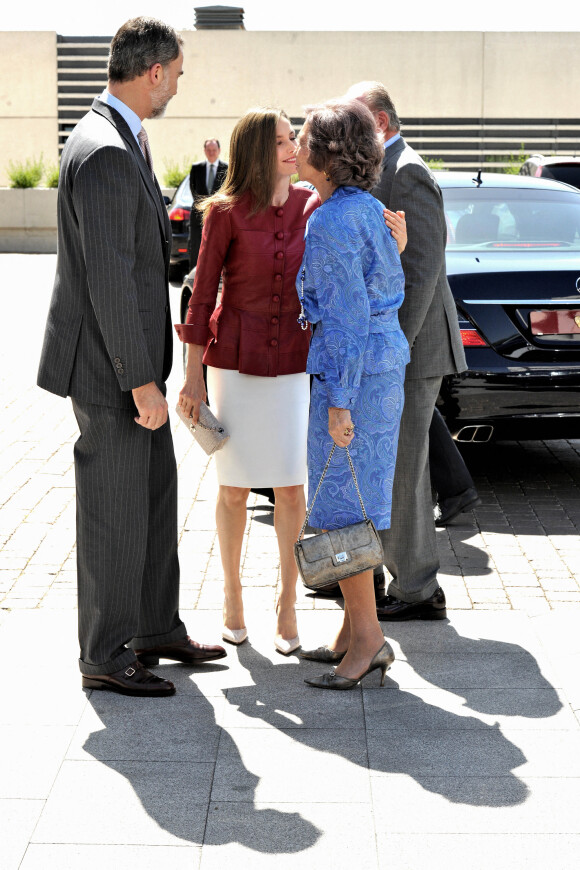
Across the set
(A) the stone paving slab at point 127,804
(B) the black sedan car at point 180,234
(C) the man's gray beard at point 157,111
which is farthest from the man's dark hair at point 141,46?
(B) the black sedan car at point 180,234

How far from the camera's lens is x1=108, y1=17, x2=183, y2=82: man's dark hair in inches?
140

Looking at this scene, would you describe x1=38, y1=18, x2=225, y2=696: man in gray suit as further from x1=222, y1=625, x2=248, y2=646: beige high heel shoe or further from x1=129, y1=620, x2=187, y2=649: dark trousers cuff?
x1=222, y1=625, x2=248, y2=646: beige high heel shoe

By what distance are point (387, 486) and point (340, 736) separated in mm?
844

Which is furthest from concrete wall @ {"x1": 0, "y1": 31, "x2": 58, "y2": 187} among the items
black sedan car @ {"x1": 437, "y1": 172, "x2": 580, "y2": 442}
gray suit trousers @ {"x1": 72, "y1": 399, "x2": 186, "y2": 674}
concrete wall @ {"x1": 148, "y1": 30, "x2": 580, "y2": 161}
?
gray suit trousers @ {"x1": 72, "y1": 399, "x2": 186, "y2": 674}

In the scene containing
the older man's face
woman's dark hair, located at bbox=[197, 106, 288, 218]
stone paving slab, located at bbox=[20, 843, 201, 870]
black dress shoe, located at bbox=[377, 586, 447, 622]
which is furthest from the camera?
the older man's face

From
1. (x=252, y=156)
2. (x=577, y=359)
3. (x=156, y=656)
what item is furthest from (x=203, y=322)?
(x=577, y=359)

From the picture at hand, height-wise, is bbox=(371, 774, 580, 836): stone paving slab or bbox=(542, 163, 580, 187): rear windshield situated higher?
bbox=(542, 163, 580, 187): rear windshield

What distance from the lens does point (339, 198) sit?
3578 mm

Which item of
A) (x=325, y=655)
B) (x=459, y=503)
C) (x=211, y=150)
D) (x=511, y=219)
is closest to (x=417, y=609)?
(x=325, y=655)

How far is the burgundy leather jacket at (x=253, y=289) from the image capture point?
3.97m

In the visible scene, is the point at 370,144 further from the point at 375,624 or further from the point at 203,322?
the point at 375,624

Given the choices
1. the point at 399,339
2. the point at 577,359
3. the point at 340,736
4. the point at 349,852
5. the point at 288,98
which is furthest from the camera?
the point at 288,98

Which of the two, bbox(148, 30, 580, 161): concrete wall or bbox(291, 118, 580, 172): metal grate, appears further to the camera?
bbox(291, 118, 580, 172): metal grate

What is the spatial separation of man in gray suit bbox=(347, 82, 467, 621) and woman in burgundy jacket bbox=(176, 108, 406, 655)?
0.33 meters
